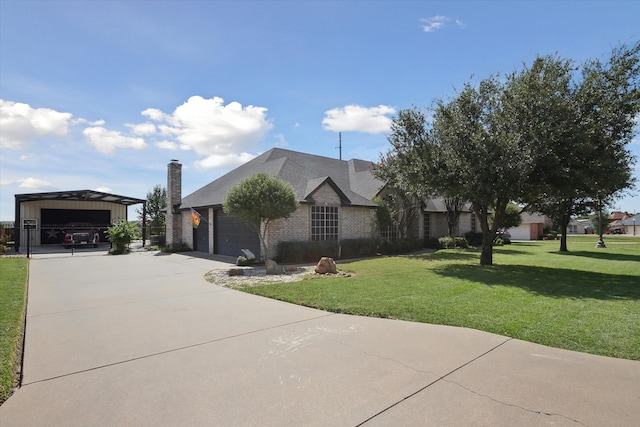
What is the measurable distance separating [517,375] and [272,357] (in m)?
2.90

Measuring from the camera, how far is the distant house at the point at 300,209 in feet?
57.3

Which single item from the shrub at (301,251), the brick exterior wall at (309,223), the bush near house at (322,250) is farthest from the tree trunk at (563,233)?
the shrub at (301,251)

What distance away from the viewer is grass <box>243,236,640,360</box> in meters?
5.46

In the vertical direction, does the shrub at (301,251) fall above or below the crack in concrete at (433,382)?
above

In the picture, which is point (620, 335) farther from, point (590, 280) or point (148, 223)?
point (148, 223)

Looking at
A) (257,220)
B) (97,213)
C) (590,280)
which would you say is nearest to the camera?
(590,280)

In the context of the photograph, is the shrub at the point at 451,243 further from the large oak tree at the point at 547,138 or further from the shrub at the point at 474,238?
the large oak tree at the point at 547,138

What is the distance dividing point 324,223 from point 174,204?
440 inches

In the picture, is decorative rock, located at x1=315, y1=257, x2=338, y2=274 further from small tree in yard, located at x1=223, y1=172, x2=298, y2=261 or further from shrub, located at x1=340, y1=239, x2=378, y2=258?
shrub, located at x1=340, y1=239, x2=378, y2=258

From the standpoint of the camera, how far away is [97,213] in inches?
1244

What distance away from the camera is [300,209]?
56.3 ft

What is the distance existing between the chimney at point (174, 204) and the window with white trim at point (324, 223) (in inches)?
408

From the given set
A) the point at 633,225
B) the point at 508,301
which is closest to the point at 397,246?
the point at 508,301

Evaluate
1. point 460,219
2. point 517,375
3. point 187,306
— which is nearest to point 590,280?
point 517,375
